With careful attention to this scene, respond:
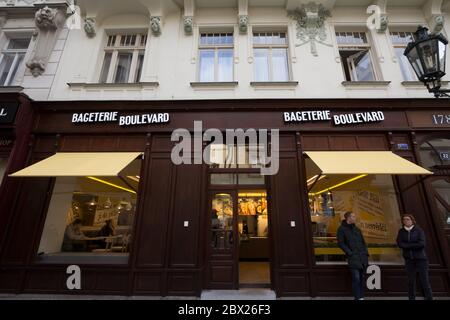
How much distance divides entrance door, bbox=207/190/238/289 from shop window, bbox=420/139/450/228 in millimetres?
5191

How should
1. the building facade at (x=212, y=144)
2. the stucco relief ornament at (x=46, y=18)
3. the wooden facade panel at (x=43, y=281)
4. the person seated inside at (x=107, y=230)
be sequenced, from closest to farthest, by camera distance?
the wooden facade panel at (x=43, y=281)
the building facade at (x=212, y=144)
the person seated inside at (x=107, y=230)
the stucco relief ornament at (x=46, y=18)

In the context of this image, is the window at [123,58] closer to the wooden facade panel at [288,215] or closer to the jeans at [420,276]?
the wooden facade panel at [288,215]

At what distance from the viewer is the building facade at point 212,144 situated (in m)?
5.66

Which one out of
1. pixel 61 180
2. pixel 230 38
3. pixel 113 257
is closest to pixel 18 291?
pixel 113 257

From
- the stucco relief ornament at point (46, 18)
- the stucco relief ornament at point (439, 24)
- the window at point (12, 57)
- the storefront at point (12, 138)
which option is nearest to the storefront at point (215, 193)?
the storefront at point (12, 138)

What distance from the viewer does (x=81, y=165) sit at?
5.64m

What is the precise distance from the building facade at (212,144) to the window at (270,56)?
44 millimetres

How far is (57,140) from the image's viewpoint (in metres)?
6.57

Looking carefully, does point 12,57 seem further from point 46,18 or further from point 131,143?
point 131,143

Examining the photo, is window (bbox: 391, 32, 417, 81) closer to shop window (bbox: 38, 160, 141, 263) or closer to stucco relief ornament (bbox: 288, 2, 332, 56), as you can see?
stucco relief ornament (bbox: 288, 2, 332, 56)

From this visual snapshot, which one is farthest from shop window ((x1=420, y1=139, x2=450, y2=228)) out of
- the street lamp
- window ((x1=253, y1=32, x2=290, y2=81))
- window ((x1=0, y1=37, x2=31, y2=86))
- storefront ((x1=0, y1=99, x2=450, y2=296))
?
window ((x1=0, y1=37, x2=31, y2=86))

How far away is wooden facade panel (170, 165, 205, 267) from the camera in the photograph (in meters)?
5.70

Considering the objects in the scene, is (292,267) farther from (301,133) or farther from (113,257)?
(113,257)

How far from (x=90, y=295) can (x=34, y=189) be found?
3.13 meters
